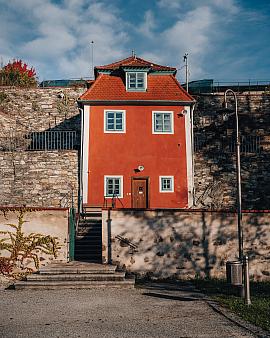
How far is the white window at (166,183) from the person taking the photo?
21547mm

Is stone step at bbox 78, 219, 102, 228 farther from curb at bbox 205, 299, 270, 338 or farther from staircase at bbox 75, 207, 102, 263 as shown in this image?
curb at bbox 205, 299, 270, 338

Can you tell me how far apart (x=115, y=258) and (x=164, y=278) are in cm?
185

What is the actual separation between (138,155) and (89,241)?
7.23m

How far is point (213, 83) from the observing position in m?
36.7

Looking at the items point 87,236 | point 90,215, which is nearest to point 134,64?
point 90,215

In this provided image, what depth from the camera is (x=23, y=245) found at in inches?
532

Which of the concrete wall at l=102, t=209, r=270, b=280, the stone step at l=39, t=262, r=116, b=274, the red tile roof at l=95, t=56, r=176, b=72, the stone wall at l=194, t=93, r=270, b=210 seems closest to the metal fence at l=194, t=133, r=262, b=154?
the stone wall at l=194, t=93, r=270, b=210

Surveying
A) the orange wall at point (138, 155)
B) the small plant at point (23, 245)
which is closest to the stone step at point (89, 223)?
the orange wall at point (138, 155)

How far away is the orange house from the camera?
21.4 m

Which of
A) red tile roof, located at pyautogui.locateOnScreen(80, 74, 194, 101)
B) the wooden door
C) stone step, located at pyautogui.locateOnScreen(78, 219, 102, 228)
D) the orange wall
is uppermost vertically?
red tile roof, located at pyautogui.locateOnScreen(80, 74, 194, 101)

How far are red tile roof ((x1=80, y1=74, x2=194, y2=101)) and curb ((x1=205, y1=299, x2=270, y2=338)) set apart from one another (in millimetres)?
14462

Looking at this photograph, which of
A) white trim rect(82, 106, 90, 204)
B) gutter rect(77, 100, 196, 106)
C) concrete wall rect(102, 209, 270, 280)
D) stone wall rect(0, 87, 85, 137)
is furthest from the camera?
stone wall rect(0, 87, 85, 137)

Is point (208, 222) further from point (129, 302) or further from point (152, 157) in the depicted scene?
point (152, 157)

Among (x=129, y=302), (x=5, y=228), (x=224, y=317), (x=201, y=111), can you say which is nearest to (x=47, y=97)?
(x=201, y=111)
